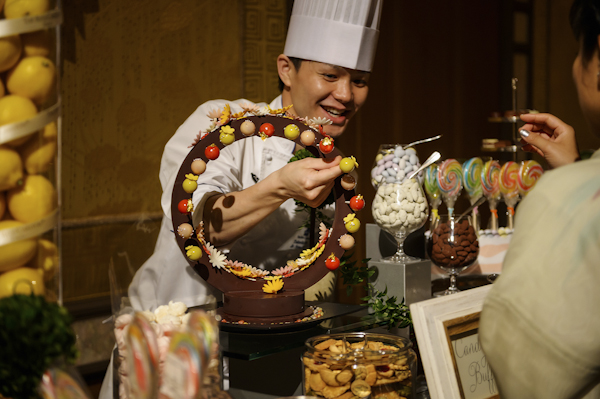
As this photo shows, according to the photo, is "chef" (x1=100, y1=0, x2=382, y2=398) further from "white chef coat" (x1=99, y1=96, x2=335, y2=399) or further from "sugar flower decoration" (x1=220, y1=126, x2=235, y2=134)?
"sugar flower decoration" (x1=220, y1=126, x2=235, y2=134)

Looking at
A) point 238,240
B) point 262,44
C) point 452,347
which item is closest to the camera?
point 452,347

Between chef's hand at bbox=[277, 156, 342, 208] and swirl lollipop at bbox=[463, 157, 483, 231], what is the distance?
83cm

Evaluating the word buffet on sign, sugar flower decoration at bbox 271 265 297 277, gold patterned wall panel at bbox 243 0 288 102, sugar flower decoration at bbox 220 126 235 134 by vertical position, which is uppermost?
gold patterned wall panel at bbox 243 0 288 102

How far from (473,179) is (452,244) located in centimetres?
54

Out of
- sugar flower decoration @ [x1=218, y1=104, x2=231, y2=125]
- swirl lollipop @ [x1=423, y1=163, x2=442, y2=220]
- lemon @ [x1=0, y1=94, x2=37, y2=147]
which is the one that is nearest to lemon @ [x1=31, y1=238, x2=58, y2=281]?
lemon @ [x1=0, y1=94, x2=37, y2=147]

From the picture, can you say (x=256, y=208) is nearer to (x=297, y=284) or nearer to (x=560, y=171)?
(x=297, y=284)

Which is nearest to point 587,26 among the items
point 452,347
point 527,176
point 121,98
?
point 452,347

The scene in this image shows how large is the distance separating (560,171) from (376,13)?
4.22 feet

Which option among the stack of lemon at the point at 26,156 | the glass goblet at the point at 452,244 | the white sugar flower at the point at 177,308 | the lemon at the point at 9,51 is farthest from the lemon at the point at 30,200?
the glass goblet at the point at 452,244

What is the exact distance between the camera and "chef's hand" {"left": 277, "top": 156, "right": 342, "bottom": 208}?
46.2 inches

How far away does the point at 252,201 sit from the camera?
1.32 metres

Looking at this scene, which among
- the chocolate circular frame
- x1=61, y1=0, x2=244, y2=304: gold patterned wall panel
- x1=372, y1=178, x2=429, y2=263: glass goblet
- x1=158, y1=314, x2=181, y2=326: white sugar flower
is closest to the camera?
x1=158, y1=314, x2=181, y2=326: white sugar flower

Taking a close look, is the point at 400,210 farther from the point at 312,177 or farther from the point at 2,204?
the point at 2,204

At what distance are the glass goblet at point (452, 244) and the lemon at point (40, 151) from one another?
102 centimetres
